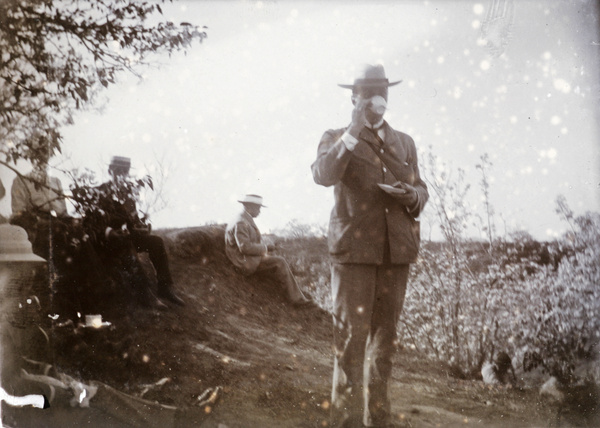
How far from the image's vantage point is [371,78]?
2.95 m

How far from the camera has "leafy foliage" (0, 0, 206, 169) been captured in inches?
125

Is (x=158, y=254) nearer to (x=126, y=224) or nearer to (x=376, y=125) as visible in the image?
(x=126, y=224)

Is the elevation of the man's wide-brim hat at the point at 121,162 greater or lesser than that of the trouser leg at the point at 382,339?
greater

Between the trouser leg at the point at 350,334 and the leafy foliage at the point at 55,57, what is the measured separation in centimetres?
172

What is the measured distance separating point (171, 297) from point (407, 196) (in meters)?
1.52

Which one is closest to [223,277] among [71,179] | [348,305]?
[348,305]

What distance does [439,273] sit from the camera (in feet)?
9.55

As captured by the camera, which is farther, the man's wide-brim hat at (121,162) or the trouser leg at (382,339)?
the man's wide-brim hat at (121,162)

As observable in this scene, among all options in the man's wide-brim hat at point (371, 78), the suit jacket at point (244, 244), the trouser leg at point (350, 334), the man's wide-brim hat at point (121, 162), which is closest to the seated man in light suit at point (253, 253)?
the suit jacket at point (244, 244)

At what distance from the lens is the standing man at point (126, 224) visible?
10.2ft

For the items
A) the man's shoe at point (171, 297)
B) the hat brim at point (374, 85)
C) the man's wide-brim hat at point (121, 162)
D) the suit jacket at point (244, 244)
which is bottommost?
the man's shoe at point (171, 297)

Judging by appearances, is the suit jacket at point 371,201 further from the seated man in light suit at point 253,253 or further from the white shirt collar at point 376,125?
the seated man in light suit at point 253,253

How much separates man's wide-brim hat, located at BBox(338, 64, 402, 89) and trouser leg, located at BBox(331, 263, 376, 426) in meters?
1.04

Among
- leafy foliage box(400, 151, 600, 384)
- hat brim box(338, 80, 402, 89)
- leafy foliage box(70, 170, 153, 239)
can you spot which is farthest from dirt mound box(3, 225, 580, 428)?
hat brim box(338, 80, 402, 89)
